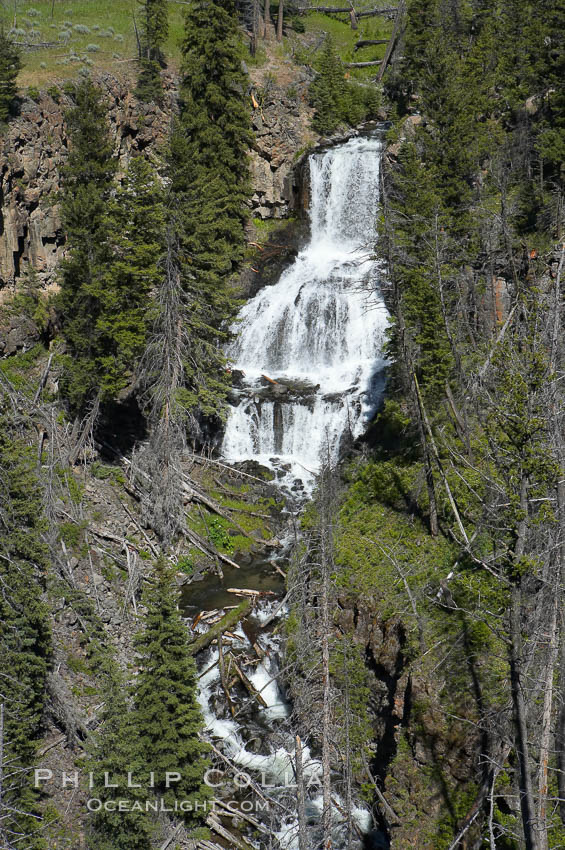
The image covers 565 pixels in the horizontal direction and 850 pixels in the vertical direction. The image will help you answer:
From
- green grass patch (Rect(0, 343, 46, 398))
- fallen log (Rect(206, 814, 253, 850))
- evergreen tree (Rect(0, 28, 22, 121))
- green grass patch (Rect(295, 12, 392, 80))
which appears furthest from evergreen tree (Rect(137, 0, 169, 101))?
fallen log (Rect(206, 814, 253, 850))

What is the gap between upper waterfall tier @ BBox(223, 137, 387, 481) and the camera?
31.9 metres

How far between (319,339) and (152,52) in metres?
24.6

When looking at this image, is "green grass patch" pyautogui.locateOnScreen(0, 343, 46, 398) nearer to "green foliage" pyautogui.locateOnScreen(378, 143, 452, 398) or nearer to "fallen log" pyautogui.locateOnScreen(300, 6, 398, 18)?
"green foliage" pyautogui.locateOnScreen(378, 143, 452, 398)

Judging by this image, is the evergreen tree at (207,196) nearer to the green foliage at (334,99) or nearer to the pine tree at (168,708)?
the green foliage at (334,99)

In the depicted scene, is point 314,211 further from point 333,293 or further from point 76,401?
point 76,401

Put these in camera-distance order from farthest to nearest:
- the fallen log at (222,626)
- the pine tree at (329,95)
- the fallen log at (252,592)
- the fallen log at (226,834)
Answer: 1. the pine tree at (329,95)
2. the fallen log at (252,592)
3. the fallen log at (222,626)
4. the fallen log at (226,834)

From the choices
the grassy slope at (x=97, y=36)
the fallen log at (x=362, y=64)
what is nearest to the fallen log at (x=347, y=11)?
the grassy slope at (x=97, y=36)

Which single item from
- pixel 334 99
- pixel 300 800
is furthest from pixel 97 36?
pixel 300 800

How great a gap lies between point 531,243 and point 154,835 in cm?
2666

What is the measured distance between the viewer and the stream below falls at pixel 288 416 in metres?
17.5

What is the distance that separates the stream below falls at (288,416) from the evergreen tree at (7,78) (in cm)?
1449

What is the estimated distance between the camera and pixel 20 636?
16.7 meters

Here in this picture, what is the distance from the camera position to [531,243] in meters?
30.6

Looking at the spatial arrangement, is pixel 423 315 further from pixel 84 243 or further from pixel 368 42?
pixel 368 42
